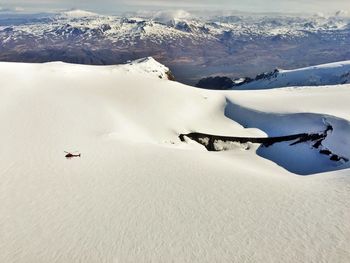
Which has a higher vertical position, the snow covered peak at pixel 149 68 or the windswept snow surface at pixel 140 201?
the windswept snow surface at pixel 140 201

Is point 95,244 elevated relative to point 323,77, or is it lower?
elevated

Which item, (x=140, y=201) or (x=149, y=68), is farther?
(x=149, y=68)

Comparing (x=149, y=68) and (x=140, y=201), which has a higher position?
(x=140, y=201)

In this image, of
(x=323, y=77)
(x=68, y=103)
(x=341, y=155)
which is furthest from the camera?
(x=323, y=77)

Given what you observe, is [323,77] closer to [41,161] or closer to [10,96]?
[10,96]

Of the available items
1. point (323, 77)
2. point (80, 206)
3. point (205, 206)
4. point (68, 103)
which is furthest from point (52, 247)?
point (323, 77)

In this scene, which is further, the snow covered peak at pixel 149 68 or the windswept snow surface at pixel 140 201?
the snow covered peak at pixel 149 68

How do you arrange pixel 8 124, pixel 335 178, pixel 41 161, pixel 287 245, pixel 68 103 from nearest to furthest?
pixel 287 245 < pixel 335 178 < pixel 41 161 < pixel 8 124 < pixel 68 103

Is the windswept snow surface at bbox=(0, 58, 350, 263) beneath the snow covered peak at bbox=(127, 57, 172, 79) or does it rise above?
above

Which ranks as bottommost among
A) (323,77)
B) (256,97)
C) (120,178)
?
(323,77)

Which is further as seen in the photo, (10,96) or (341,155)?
(10,96)

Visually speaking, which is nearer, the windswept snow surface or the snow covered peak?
the windswept snow surface
